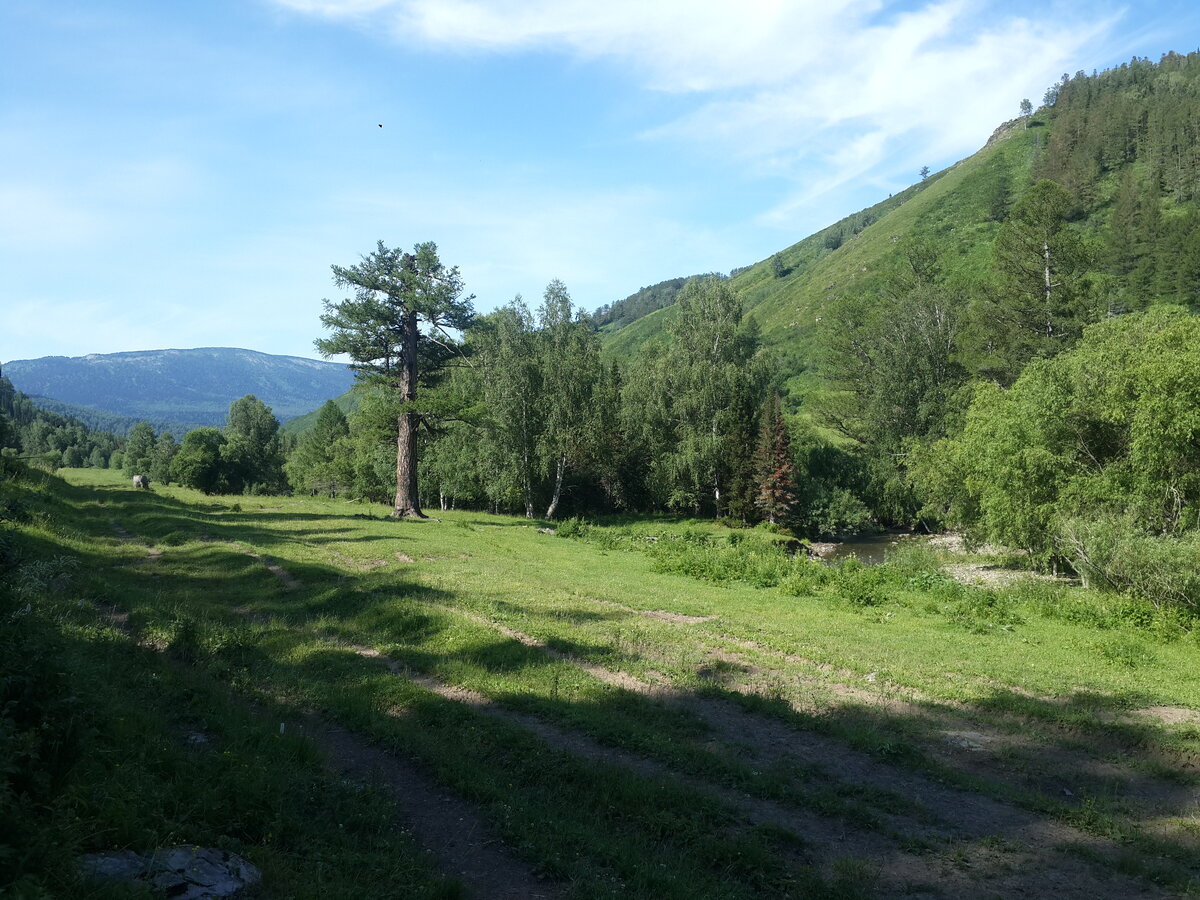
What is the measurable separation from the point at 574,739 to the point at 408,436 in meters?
30.8

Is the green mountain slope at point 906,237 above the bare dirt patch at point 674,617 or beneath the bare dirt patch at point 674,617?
above

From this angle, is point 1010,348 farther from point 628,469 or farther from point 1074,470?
point 628,469

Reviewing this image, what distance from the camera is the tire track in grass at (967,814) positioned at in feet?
21.8

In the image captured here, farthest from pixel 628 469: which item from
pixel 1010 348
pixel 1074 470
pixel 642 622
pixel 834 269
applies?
pixel 834 269

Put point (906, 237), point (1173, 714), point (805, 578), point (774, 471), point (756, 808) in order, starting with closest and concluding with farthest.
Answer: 1. point (756, 808)
2. point (1173, 714)
3. point (805, 578)
4. point (774, 471)
5. point (906, 237)

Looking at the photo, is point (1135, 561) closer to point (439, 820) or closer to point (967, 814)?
point (967, 814)

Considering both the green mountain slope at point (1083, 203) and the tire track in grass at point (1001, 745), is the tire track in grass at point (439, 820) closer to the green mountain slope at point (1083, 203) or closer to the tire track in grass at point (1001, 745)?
the tire track in grass at point (1001, 745)

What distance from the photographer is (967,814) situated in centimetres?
798

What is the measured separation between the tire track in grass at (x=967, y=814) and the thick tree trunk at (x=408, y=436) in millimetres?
28617

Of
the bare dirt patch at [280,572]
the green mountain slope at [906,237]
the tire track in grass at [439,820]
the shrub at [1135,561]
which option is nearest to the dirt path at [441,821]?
the tire track in grass at [439,820]

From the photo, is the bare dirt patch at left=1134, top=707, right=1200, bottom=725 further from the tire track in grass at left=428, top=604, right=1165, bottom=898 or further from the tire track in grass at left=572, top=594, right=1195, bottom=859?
the tire track in grass at left=428, top=604, right=1165, bottom=898

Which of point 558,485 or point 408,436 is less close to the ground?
point 408,436

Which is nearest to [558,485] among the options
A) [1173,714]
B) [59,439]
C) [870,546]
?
[870,546]

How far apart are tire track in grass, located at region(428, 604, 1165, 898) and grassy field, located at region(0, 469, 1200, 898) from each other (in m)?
0.05
